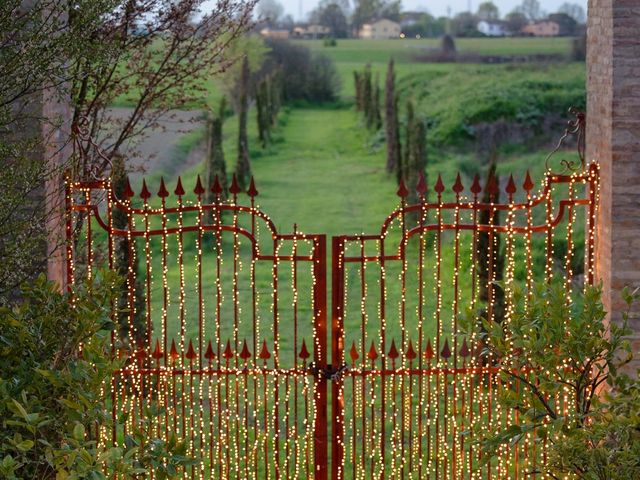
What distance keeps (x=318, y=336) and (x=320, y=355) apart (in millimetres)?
122

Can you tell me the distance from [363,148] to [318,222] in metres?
11.6

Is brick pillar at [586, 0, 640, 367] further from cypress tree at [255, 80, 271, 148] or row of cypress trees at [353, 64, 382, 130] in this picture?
row of cypress trees at [353, 64, 382, 130]

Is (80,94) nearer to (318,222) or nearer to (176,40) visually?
(176,40)

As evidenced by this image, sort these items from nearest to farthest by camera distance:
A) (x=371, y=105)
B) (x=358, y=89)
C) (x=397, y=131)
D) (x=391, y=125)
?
(x=397, y=131) → (x=391, y=125) → (x=371, y=105) → (x=358, y=89)

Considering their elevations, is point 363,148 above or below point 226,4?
below

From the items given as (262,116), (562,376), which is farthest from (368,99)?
(562,376)

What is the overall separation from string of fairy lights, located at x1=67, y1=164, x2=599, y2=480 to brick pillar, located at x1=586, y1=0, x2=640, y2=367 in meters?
0.19

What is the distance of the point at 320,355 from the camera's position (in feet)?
23.2

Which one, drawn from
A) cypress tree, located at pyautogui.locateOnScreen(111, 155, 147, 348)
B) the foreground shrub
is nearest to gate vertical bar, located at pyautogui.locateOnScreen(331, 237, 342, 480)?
cypress tree, located at pyautogui.locateOnScreen(111, 155, 147, 348)

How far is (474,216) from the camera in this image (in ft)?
23.3

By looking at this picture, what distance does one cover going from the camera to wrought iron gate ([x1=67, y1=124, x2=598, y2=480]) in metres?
6.95

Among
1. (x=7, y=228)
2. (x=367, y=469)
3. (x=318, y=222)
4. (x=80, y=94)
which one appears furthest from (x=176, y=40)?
(x=318, y=222)

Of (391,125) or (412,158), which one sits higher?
(391,125)

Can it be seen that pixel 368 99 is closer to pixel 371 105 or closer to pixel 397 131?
pixel 371 105
